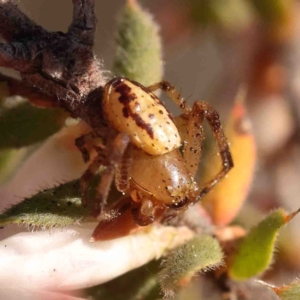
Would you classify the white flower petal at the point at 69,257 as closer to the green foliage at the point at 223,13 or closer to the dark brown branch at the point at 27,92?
the dark brown branch at the point at 27,92

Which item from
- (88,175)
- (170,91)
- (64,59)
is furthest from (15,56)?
(170,91)

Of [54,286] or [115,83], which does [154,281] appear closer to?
[54,286]

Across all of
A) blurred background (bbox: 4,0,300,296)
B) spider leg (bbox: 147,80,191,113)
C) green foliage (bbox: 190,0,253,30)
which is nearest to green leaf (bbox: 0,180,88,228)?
spider leg (bbox: 147,80,191,113)

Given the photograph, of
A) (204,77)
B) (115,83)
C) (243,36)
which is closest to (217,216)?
(115,83)

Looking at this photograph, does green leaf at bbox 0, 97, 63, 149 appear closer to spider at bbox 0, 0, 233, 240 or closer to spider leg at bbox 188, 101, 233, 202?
spider at bbox 0, 0, 233, 240

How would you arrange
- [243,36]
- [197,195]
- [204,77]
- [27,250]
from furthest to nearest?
[204,77] < [243,36] < [197,195] < [27,250]
